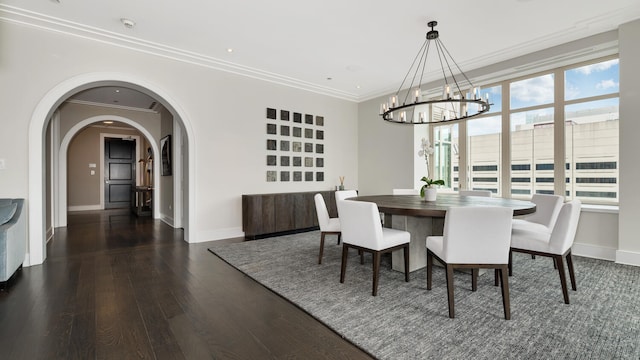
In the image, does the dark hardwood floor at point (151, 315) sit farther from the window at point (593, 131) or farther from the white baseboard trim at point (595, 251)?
the window at point (593, 131)

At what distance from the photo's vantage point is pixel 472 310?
2.28 metres

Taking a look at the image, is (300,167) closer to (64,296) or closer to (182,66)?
(182,66)

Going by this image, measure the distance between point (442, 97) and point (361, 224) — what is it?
2992mm

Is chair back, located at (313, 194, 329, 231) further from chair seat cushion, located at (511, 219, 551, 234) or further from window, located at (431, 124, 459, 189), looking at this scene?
window, located at (431, 124, 459, 189)

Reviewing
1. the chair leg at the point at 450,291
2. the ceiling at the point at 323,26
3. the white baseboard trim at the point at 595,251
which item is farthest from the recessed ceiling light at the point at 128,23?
the white baseboard trim at the point at 595,251

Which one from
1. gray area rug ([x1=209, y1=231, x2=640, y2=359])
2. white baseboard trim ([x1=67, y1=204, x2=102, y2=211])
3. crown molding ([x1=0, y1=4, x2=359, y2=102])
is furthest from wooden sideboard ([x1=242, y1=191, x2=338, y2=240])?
white baseboard trim ([x1=67, y1=204, x2=102, y2=211])

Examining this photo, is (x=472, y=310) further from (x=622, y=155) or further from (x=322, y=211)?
(x=622, y=155)

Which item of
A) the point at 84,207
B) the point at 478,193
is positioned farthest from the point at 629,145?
the point at 84,207

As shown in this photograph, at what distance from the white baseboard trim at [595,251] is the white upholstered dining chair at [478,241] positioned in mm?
2629

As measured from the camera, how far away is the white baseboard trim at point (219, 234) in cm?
466

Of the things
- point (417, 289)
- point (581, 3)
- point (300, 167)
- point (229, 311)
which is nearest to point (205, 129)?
point (300, 167)

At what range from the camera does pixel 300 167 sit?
588 cm

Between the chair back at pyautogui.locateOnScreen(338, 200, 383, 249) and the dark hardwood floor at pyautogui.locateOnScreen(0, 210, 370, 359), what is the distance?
2.71 ft

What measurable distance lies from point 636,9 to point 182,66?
18.4 feet
